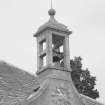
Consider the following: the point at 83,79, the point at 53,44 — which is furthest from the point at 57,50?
the point at 83,79

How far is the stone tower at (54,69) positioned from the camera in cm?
2033

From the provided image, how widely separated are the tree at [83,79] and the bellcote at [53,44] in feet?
39.2

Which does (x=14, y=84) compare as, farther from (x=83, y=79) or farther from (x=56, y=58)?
(x=83, y=79)

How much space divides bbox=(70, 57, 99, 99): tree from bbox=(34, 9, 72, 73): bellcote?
11.9 meters

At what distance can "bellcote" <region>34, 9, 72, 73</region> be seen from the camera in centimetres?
2131

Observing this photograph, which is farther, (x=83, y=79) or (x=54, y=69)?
(x=83, y=79)

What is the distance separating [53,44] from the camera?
2227 cm

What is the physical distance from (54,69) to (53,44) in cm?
151

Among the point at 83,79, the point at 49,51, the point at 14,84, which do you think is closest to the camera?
the point at 49,51

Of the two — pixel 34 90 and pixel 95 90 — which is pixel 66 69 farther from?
pixel 95 90

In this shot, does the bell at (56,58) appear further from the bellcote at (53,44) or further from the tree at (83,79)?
the tree at (83,79)

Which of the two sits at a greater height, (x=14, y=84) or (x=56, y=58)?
(x=56, y=58)

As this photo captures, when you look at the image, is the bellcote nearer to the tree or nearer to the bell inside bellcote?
the bell inside bellcote

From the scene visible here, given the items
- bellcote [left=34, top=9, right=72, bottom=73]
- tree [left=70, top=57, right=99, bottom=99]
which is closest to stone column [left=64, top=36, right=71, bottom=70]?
bellcote [left=34, top=9, right=72, bottom=73]
